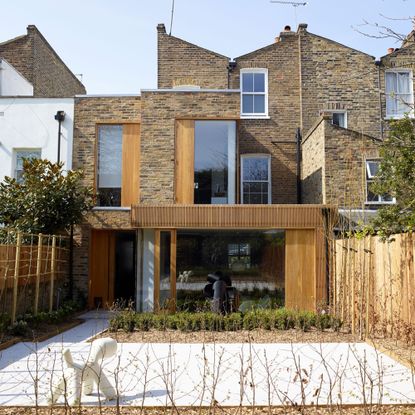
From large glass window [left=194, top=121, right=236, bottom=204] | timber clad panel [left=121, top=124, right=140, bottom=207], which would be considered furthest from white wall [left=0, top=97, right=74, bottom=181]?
large glass window [left=194, top=121, right=236, bottom=204]

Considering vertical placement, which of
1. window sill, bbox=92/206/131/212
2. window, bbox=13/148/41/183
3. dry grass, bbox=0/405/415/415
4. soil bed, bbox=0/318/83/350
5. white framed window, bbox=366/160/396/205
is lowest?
soil bed, bbox=0/318/83/350

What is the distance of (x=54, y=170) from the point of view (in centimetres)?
1655

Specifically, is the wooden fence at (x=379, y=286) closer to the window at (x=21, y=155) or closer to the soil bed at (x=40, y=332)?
the soil bed at (x=40, y=332)

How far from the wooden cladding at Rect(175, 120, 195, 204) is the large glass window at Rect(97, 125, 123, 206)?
2212mm

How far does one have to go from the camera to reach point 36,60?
23.5m

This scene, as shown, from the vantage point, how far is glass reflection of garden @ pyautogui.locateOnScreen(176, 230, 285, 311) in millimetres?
14898

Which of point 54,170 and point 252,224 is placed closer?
point 252,224

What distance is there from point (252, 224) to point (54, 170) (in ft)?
20.0

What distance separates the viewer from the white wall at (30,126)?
1870cm

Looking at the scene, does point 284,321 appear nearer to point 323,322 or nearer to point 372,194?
point 323,322

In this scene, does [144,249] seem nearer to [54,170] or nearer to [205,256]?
[205,256]

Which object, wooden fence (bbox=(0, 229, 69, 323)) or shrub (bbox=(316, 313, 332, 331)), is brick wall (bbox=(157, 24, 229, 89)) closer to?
wooden fence (bbox=(0, 229, 69, 323))

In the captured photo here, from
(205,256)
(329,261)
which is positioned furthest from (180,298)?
(329,261)

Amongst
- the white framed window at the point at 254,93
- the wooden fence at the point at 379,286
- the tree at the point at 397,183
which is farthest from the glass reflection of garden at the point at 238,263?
the white framed window at the point at 254,93
